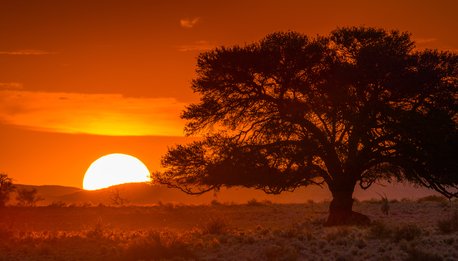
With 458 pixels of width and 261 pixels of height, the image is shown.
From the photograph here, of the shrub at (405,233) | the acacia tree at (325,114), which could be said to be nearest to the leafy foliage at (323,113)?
the acacia tree at (325,114)

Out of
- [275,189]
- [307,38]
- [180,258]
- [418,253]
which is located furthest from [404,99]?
[180,258]

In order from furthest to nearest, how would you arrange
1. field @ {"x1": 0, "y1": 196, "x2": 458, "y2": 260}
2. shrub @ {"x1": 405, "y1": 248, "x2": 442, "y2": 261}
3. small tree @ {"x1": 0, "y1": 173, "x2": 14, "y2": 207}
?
small tree @ {"x1": 0, "y1": 173, "x2": 14, "y2": 207}, field @ {"x1": 0, "y1": 196, "x2": 458, "y2": 260}, shrub @ {"x1": 405, "y1": 248, "x2": 442, "y2": 261}

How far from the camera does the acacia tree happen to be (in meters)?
30.6

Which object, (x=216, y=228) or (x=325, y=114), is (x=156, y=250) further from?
(x=325, y=114)

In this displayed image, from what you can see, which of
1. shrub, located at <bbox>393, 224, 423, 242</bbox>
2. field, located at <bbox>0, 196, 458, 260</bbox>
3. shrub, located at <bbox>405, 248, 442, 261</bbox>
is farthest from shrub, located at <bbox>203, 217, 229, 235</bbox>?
shrub, located at <bbox>405, 248, 442, 261</bbox>

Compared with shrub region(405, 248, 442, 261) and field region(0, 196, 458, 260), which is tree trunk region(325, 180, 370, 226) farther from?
shrub region(405, 248, 442, 261)

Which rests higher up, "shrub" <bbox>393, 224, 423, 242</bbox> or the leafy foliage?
the leafy foliage

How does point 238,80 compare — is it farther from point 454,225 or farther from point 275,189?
point 454,225

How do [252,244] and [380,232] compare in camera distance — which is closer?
[252,244]

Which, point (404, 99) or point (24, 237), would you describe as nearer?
point (24, 237)

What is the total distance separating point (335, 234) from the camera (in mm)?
26391

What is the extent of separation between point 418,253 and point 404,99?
36.4 feet

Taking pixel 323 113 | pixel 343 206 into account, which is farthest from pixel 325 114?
pixel 343 206

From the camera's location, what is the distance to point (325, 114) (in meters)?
31.3
